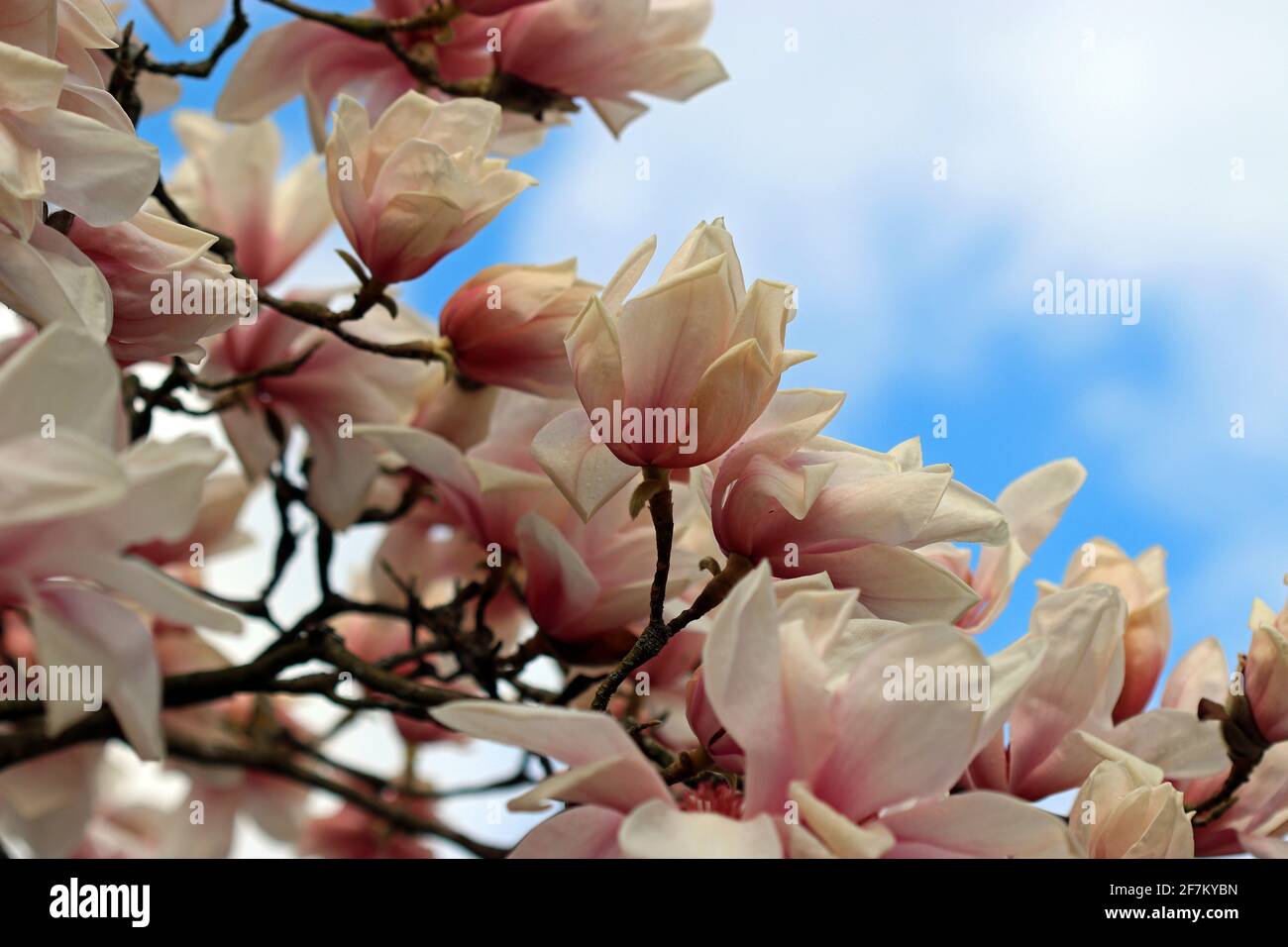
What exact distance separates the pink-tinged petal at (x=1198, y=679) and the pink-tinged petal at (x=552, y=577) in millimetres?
417

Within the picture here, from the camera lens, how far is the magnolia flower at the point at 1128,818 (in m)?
0.64

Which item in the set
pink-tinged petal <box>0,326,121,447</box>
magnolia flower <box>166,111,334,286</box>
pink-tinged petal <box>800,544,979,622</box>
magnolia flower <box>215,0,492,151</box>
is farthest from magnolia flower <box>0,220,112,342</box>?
magnolia flower <box>166,111,334,286</box>

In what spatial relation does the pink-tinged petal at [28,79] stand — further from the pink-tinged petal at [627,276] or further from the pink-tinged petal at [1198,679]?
the pink-tinged petal at [1198,679]

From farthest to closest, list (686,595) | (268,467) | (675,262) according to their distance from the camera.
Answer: (268,467)
(686,595)
(675,262)

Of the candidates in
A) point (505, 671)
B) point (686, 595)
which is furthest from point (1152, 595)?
point (505, 671)

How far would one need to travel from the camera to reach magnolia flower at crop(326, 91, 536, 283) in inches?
32.8

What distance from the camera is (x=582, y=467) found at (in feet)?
2.26

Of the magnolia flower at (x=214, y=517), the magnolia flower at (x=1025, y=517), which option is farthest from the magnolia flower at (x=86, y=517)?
the magnolia flower at (x=214, y=517)

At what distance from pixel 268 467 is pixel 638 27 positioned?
1.72 feet

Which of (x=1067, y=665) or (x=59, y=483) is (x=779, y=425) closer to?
(x=1067, y=665)

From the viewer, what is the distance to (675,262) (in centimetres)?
65
